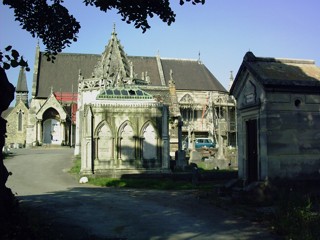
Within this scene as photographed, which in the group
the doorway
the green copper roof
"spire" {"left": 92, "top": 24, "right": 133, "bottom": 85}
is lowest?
the doorway

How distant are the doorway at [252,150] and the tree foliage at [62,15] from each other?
4.80 meters

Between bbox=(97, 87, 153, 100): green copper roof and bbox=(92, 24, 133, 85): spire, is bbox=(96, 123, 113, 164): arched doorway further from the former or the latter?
bbox=(92, 24, 133, 85): spire

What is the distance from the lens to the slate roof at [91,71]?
186ft

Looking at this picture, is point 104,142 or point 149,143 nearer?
point 104,142

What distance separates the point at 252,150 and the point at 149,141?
9.59 m

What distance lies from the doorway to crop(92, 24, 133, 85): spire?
17263 mm

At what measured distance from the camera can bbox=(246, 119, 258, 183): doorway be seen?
11.6m

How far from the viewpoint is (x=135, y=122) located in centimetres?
2050

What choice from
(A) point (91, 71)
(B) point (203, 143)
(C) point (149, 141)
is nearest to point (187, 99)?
(A) point (91, 71)

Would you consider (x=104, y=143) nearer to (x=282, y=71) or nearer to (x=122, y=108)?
(x=122, y=108)

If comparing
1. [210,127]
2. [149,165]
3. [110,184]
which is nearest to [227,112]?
[210,127]

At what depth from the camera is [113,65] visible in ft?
98.1

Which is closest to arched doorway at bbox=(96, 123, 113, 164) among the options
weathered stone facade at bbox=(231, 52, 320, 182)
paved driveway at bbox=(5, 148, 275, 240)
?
paved driveway at bbox=(5, 148, 275, 240)

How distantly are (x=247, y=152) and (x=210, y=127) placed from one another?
46434mm
